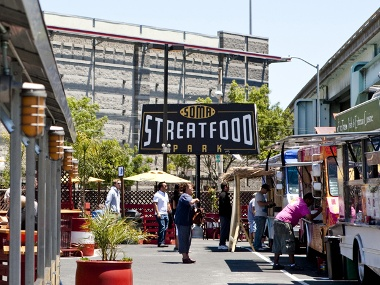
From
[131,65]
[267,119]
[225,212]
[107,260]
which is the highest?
[131,65]

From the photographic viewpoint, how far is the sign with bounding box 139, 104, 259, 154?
1489 inches

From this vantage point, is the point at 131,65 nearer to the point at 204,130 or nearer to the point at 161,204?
the point at 204,130

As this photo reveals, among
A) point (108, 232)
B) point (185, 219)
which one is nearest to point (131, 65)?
point (185, 219)

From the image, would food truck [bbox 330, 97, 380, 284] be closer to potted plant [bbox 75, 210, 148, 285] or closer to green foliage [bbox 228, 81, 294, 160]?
potted plant [bbox 75, 210, 148, 285]

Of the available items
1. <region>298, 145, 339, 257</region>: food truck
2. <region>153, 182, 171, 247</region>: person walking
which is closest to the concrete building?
<region>153, 182, 171, 247</region>: person walking

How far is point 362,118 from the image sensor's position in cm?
1678

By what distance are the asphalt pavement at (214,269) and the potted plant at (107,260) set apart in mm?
285

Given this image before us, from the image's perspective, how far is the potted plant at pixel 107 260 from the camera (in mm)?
14664

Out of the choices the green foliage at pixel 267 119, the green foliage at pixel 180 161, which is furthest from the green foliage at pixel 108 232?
the green foliage at pixel 180 161

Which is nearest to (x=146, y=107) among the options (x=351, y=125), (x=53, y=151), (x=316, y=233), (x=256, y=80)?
(x=316, y=233)

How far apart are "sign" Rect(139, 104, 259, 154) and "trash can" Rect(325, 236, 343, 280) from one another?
60.4 feet

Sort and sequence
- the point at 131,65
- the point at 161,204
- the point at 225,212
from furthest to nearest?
the point at 131,65, the point at 225,212, the point at 161,204

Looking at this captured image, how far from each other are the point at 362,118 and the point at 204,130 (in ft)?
70.3

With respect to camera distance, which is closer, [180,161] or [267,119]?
[267,119]
